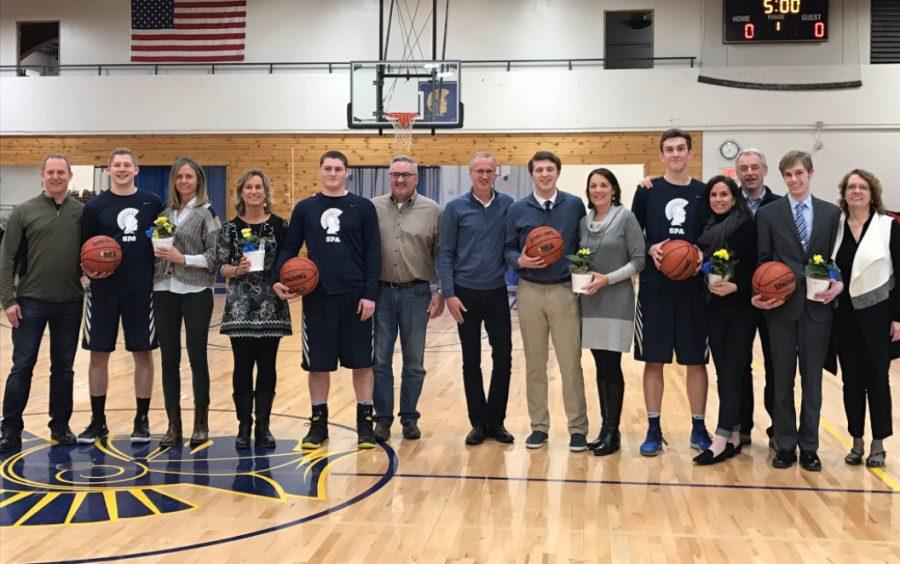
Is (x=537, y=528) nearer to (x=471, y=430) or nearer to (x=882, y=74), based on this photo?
(x=471, y=430)

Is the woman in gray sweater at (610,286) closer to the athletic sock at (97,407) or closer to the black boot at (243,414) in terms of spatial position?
the black boot at (243,414)

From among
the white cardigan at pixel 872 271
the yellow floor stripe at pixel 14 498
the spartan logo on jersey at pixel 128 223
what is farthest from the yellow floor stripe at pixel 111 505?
the white cardigan at pixel 872 271

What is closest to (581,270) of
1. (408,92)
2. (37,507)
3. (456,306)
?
(456,306)

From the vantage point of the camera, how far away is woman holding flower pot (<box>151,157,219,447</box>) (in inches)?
194

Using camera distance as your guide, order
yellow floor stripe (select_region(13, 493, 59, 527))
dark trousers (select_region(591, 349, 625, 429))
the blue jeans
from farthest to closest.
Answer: the blue jeans → dark trousers (select_region(591, 349, 625, 429)) → yellow floor stripe (select_region(13, 493, 59, 527))

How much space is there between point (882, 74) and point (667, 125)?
370 cm

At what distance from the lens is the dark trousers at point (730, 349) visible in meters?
4.70

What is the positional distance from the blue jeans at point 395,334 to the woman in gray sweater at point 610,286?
38.2 inches

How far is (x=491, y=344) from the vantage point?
5.21m

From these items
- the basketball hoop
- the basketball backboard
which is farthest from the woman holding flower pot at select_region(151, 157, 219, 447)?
the basketball backboard

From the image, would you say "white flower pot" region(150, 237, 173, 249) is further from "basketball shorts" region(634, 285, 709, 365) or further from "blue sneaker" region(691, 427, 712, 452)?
"blue sneaker" region(691, 427, 712, 452)

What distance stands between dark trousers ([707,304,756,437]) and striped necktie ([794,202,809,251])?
17.2 inches

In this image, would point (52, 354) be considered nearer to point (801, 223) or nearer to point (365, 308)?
point (365, 308)

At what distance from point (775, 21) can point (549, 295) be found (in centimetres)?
1235
